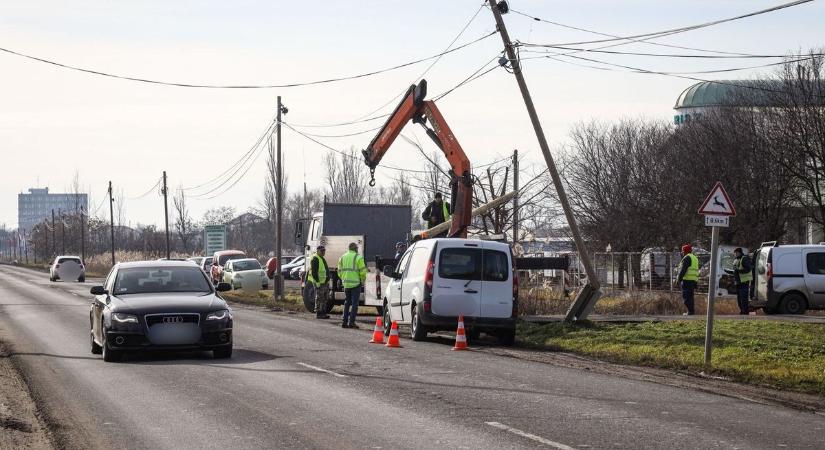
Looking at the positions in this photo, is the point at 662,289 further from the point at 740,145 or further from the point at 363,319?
the point at 363,319

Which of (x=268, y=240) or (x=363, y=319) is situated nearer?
(x=363, y=319)

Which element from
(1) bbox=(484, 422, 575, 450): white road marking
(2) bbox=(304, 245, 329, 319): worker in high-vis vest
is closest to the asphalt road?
(1) bbox=(484, 422, 575, 450): white road marking

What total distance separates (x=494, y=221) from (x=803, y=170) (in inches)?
502

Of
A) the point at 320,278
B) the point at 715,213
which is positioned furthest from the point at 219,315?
the point at 320,278

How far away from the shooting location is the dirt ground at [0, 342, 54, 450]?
9719mm

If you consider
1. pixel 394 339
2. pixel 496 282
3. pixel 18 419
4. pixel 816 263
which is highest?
pixel 816 263

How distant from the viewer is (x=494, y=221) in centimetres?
4497

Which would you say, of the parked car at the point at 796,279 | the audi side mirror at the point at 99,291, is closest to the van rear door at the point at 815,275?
the parked car at the point at 796,279

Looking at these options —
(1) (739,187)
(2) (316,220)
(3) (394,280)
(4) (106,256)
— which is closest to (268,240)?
(4) (106,256)

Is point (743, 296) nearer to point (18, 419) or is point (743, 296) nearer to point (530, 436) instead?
point (530, 436)

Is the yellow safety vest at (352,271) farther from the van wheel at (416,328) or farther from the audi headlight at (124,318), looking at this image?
the audi headlight at (124,318)

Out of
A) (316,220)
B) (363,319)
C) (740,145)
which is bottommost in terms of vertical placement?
(363,319)

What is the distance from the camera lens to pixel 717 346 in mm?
18469

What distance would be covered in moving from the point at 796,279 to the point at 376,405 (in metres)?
20.4
